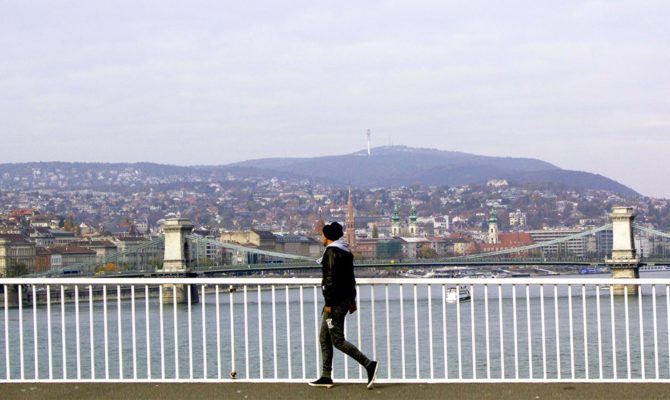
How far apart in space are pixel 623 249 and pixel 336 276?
50.4m

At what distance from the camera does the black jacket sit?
6727 mm

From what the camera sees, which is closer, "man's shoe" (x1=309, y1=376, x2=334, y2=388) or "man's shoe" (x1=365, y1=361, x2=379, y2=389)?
"man's shoe" (x1=365, y1=361, x2=379, y2=389)

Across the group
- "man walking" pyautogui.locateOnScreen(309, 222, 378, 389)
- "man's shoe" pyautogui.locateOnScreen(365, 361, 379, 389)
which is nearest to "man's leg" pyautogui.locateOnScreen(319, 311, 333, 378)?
"man walking" pyautogui.locateOnScreen(309, 222, 378, 389)

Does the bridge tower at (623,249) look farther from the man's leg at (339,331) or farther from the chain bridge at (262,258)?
the man's leg at (339,331)

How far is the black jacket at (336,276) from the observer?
265 inches

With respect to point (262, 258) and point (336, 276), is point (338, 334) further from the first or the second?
point (262, 258)

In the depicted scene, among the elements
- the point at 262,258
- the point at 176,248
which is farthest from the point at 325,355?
the point at 262,258

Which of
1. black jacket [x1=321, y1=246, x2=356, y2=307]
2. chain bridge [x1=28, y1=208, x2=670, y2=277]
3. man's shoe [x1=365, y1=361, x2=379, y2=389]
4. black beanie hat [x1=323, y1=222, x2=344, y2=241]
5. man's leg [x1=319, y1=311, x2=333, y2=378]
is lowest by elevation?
chain bridge [x1=28, y1=208, x2=670, y2=277]

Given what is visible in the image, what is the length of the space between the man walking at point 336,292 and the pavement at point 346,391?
125 mm

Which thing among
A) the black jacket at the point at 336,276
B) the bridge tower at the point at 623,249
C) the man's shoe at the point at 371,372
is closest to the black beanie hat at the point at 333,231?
the black jacket at the point at 336,276

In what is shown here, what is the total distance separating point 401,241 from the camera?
115 meters

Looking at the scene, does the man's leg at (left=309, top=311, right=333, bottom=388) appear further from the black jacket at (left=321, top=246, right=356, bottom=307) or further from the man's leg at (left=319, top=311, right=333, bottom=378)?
the black jacket at (left=321, top=246, right=356, bottom=307)

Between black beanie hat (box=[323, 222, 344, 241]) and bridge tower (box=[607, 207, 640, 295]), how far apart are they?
157 feet

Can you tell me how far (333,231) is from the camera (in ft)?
22.5
